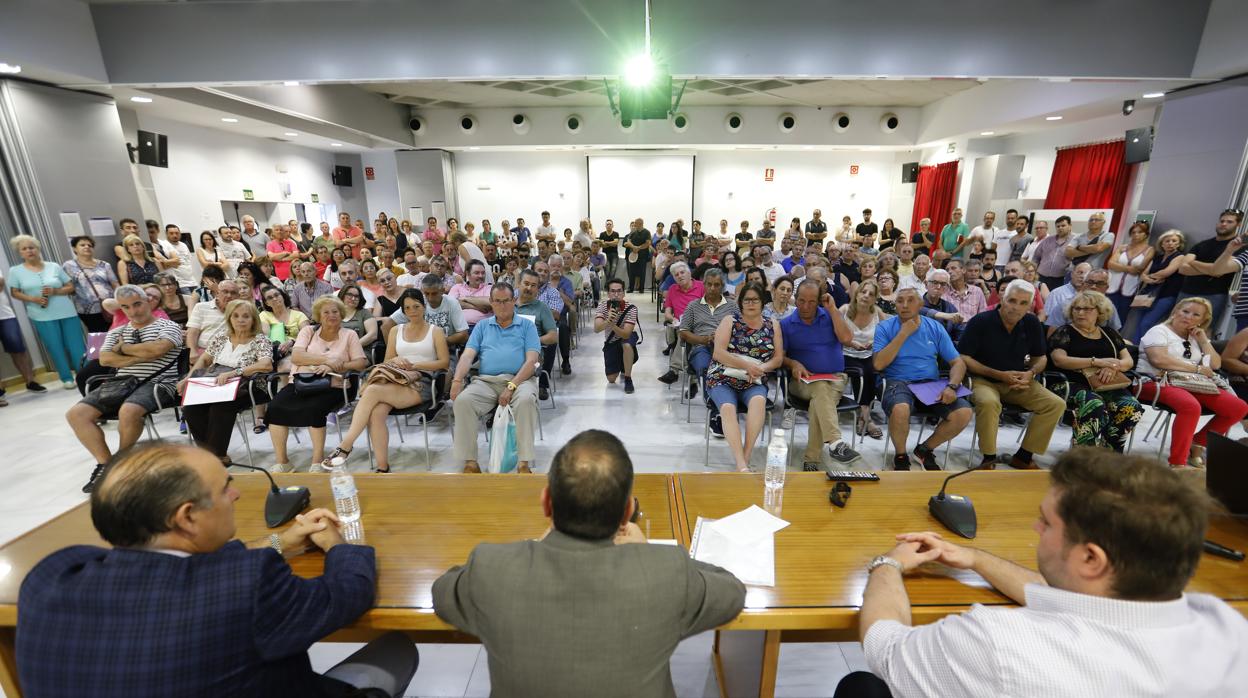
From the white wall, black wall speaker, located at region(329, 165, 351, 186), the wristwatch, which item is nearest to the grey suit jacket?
the wristwatch

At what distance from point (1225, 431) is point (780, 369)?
289cm

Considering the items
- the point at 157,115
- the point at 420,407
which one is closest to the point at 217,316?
the point at 420,407

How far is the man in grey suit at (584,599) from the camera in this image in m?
0.93

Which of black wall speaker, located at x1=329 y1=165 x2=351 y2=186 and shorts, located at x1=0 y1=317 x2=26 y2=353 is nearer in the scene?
shorts, located at x1=0 y1=317 x2=26 y2=353

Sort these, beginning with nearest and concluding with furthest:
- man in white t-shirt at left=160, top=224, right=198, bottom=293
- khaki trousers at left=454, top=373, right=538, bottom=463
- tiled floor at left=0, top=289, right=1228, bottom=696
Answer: tiled floor at left=0, top=289, right=1228, bottom=696 → khaki trousers at left=454, top=373, right=538, bottom=463 → man in white t-shirt at left=160, top=224, right=198, bottom=293

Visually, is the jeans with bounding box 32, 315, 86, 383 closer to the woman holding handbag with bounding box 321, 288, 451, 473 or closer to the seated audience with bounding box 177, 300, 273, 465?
the seated audience with bounding box 177, 300, 273, 465

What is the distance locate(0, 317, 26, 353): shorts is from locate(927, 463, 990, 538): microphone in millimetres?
7457

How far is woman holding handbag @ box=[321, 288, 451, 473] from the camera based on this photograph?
3.21 meters

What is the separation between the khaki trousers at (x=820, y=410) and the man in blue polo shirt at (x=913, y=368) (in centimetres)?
34

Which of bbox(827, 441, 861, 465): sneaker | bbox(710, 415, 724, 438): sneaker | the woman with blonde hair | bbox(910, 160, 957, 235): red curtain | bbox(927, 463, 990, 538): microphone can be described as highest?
bbox(910, 160, 957, 235): red curtain

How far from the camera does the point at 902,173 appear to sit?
12461 millimetres

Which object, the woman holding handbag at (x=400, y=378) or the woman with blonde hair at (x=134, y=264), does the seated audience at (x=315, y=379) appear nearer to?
the woman holding handbag at (x=400, y=378)

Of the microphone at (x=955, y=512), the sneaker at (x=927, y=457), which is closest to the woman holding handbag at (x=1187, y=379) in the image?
the sneaker at (x=927, y=457)

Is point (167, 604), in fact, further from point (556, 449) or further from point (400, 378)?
point (556, 449)
